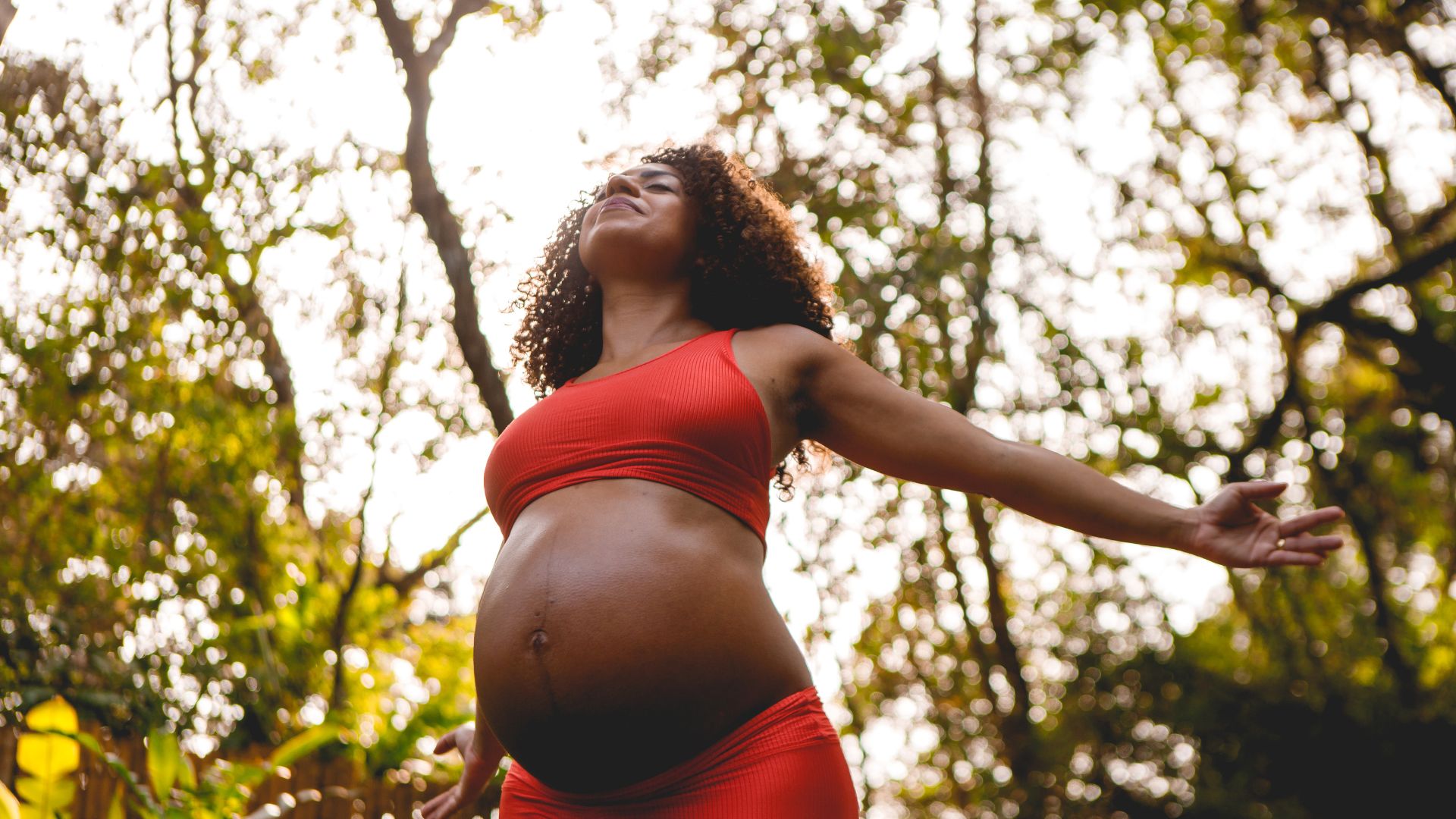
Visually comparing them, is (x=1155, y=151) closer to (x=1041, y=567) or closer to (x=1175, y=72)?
(x=1175, y=72)

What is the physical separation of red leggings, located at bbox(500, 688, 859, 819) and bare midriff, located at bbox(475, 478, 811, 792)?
21 mm

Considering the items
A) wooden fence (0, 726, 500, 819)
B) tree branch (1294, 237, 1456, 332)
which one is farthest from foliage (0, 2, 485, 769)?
tree branch (1294, 237, 1456, 332)

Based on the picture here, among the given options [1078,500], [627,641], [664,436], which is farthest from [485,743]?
[1078,500]

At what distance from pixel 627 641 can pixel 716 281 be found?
0.87 m

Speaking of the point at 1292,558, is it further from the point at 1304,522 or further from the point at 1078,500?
the point at 1078,500

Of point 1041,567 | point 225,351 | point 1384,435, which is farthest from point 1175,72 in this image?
point 225,351

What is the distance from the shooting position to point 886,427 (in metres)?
1.85

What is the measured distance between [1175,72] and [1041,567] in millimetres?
4367

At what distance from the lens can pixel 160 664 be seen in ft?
17.1

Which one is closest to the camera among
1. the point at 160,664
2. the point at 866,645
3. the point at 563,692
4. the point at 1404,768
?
the point at 563,692

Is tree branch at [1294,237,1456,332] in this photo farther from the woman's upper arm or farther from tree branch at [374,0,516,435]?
the woman's upper arm

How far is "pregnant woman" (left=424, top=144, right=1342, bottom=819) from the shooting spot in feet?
5.24

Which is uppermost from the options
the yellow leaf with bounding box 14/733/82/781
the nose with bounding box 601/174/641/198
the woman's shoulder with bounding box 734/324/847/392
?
the nose with bounding box 601/174/641/198

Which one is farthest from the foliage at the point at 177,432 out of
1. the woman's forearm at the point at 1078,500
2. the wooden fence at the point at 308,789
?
the woman's forearm at the point at 1078,500
